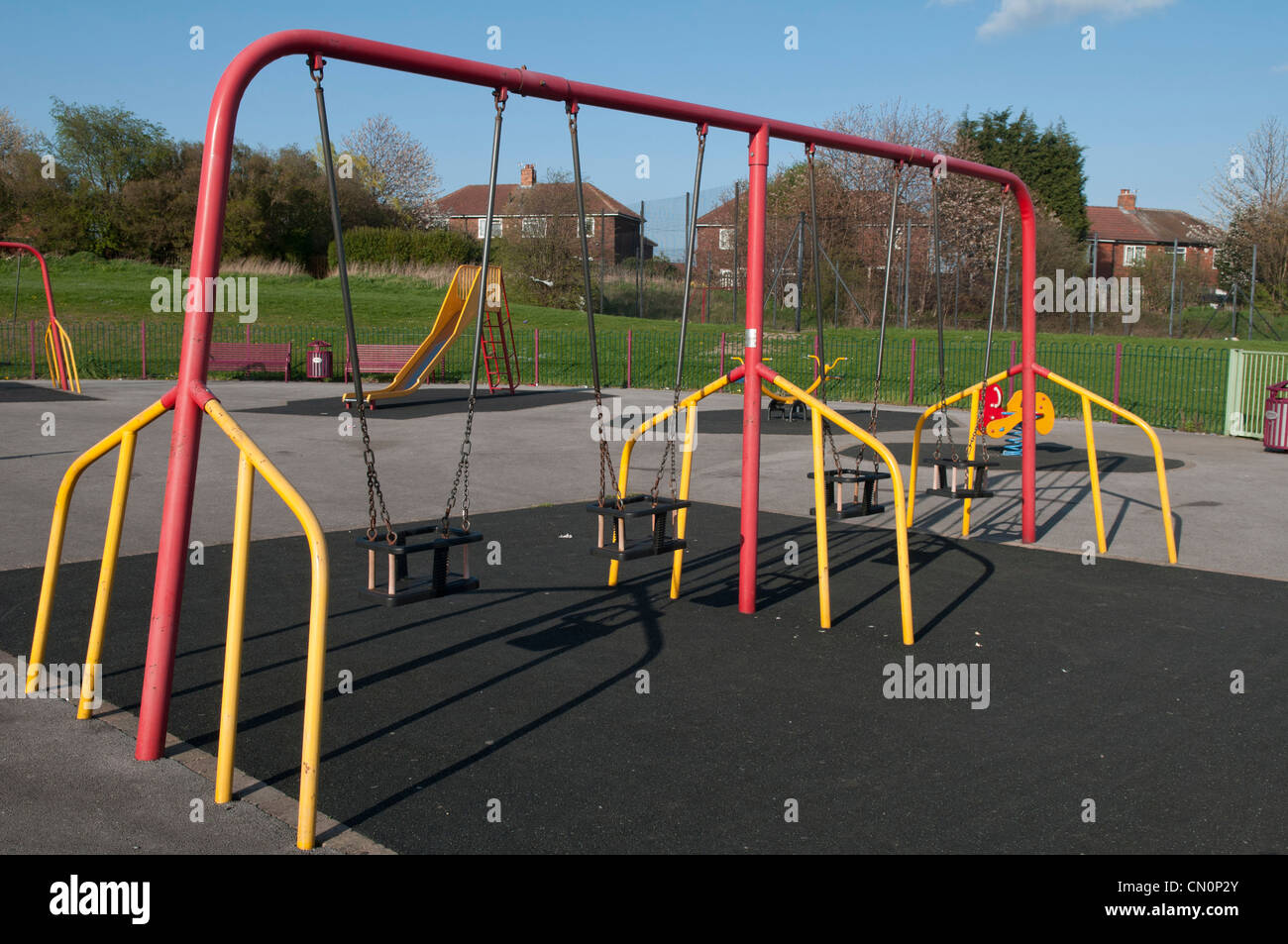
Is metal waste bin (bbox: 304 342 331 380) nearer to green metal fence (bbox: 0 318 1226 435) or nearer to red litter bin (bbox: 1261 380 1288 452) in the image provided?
green metal fence (bbox: 0 318 1226 435)

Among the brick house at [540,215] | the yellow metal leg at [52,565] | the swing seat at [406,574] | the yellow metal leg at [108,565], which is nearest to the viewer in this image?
the swing seat at [406,574]

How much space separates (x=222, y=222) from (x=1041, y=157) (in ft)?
160

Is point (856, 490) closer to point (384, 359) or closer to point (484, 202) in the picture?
point (384, 359)

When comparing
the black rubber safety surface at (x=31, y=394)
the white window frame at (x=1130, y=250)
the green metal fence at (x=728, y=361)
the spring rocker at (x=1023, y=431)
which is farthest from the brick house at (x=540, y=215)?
the white window frame at (x=1130, y=250)

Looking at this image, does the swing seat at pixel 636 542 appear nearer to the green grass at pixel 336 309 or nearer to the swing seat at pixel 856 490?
the swing seat at pixel 856 490

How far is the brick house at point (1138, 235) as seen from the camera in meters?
45.7

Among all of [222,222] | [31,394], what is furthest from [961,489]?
[31,394]

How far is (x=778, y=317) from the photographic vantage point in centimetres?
3288

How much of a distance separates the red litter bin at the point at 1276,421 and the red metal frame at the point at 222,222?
32.1 feet

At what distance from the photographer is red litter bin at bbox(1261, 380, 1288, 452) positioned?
44.4 feet
